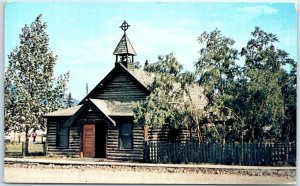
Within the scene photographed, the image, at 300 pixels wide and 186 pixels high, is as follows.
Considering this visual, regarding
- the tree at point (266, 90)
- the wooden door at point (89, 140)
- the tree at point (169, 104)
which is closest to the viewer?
the tree at point (266, 90)

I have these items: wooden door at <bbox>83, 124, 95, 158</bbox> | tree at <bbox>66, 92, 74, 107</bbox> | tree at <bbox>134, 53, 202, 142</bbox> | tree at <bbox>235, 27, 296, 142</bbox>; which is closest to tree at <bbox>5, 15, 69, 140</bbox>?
tree at <bbox>66, 92, 74, 107</bbox>

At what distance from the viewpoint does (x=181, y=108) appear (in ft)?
24.5

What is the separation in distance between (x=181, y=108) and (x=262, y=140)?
86 centimetres

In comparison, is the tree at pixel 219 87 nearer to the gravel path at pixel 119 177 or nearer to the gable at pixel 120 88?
the gravel path at pixel 119 177

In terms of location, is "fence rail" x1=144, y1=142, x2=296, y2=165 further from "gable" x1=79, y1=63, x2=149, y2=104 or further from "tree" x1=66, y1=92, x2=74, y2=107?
"tree" x1=66, y1=92, x2=74, y2=107

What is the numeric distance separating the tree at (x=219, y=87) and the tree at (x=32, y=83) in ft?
4.57

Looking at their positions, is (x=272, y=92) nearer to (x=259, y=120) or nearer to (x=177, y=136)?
(x=259, y=120)

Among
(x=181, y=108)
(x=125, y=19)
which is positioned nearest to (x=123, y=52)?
(x=125, y=19)

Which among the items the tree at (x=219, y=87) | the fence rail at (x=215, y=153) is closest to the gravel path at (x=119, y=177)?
the fence rail at (x=215, y=153)

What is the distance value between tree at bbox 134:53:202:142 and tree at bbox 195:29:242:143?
0.12 metres

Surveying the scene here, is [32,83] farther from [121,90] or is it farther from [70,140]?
[121,90]

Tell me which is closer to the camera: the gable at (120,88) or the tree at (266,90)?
the tree at (266,90)

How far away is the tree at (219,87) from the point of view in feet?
24.2

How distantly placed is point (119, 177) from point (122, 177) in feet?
0.10
